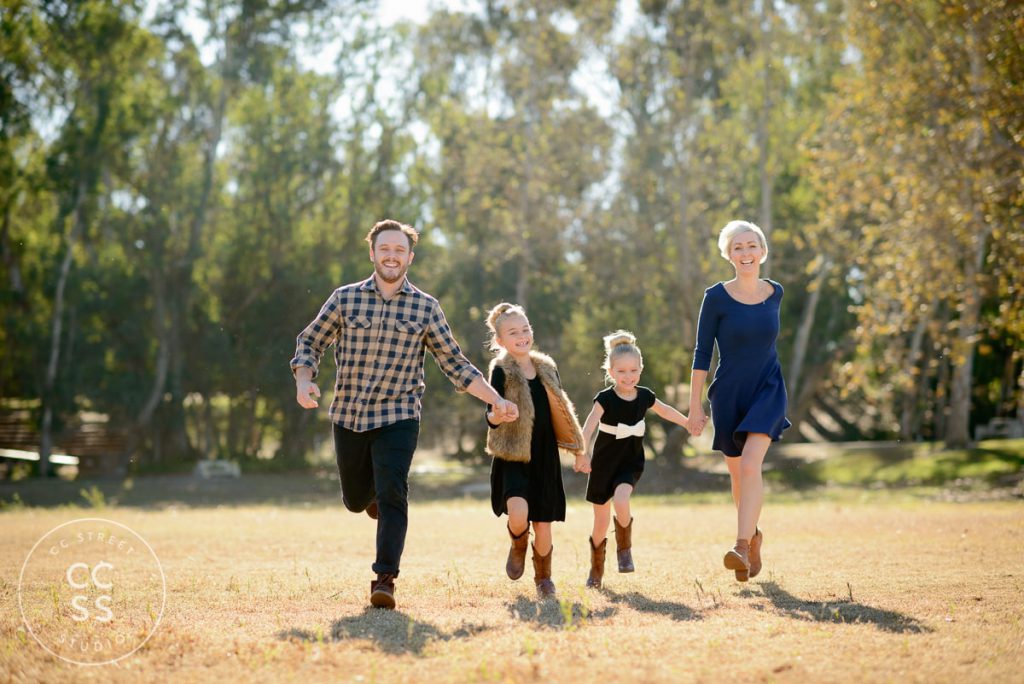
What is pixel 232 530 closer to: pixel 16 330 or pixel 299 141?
pixel 16 330

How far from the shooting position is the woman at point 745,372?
7285mm

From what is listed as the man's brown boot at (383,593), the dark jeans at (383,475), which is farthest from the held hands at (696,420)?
the man's brown boot at (383,593)

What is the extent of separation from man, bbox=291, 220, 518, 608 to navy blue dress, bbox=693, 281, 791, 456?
1538 millimetres

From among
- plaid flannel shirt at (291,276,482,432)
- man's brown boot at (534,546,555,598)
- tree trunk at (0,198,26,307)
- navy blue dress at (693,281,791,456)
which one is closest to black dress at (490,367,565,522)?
man's brown boot at (534,546,555,598)

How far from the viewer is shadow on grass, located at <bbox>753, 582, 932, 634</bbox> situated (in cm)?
571

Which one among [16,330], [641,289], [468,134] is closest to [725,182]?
[641,289]

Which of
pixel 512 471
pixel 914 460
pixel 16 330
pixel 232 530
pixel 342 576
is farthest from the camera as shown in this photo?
pixel 16 330

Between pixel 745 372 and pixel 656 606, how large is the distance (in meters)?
1.79

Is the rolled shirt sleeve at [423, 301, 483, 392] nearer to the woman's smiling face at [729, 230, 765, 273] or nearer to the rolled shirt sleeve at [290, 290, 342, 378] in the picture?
the rolled shirt sleeve at [290, 290, 342, 378]

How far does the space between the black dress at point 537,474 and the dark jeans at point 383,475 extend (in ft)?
2.69

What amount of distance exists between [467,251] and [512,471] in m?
25.8

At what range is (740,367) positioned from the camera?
7.48m

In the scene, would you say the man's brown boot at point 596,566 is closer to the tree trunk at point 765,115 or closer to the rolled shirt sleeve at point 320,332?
the rolled shirt sleeve at point 320,332

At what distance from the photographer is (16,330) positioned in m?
28.2
